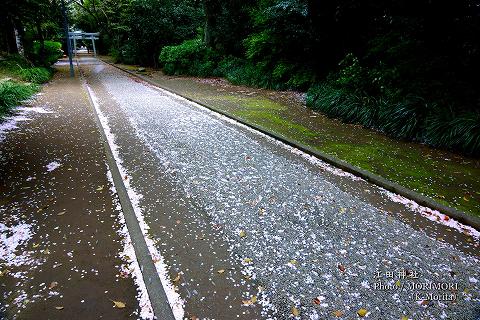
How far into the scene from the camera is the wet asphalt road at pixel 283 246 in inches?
109

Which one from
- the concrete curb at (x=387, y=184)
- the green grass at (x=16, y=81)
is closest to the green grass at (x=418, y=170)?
the concrete curb at (x=387, y=184)

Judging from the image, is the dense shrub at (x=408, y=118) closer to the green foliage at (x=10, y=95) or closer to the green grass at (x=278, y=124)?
the green grass at (x=278, y=124)

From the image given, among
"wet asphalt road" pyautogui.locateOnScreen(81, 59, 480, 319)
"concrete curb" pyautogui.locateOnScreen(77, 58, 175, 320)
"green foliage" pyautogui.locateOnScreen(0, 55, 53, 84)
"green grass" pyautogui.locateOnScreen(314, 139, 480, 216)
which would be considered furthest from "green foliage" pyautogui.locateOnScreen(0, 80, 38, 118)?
"green grass" pyautogui.locateOnScreen(314, 139, 480, 216)

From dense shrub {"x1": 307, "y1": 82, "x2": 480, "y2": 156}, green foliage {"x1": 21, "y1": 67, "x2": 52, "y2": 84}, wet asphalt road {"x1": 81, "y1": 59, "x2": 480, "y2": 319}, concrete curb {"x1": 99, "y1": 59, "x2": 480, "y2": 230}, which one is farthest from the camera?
green foliage {"x1": 21, "y1": 67, "x2": 52, "y2": 84}

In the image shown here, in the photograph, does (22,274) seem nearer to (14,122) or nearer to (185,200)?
(185,200)

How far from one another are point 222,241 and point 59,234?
197 cm

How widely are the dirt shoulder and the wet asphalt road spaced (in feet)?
1.76

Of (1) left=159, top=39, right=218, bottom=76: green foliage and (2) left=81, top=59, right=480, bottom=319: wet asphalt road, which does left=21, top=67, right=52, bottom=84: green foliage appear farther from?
(2) left=81, top=59, right=480, bottom=319: wet asphalt road

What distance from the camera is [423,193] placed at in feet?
15.3

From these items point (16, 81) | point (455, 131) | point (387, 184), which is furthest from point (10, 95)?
point (455, 131)

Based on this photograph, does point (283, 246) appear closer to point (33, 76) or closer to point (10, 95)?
point (10, 95)

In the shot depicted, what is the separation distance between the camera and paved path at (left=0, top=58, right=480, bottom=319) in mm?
2746

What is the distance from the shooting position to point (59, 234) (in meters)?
3.65

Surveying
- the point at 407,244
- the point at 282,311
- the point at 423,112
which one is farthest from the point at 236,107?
the point at 282,311
